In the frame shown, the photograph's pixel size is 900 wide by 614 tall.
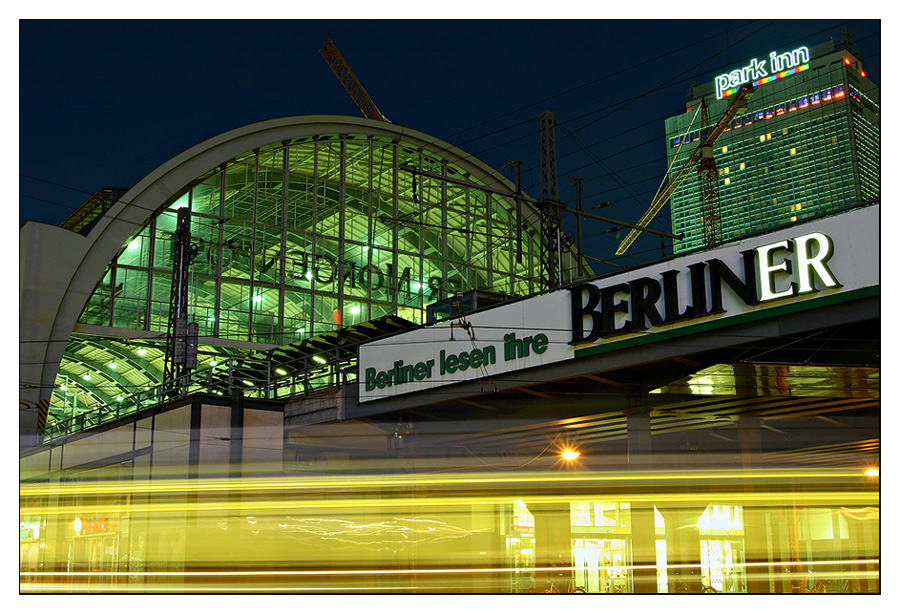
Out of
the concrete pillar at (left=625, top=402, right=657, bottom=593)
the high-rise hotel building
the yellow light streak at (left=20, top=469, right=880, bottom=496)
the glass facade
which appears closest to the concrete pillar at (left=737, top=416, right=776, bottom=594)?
the yellow light streak at (left=20, top=469, right=880, bottom=496)

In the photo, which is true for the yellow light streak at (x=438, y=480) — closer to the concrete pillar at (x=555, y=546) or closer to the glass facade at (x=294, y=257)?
the concrete pillar at (x=555, y=546)

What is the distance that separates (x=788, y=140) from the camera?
32.8 metres

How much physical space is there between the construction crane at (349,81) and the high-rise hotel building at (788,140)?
4179 cm

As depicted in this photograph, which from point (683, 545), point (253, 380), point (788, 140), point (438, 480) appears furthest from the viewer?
point (788, 140)

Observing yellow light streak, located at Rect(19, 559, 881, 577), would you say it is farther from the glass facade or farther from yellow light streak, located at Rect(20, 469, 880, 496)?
the glass facade

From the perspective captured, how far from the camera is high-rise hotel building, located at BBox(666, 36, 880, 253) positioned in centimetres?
1644

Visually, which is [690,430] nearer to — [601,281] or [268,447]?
[601,281]

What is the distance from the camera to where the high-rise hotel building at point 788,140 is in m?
16.4

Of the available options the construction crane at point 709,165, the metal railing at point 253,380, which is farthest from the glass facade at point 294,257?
the construction crane at point 709,165

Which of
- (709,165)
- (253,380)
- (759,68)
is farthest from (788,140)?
(253,380)

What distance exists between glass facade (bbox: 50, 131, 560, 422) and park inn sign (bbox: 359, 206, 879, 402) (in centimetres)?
1345

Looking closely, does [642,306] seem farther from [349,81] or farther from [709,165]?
[349,81]

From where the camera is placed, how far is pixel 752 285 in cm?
1731

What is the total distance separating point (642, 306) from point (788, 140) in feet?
56.2
